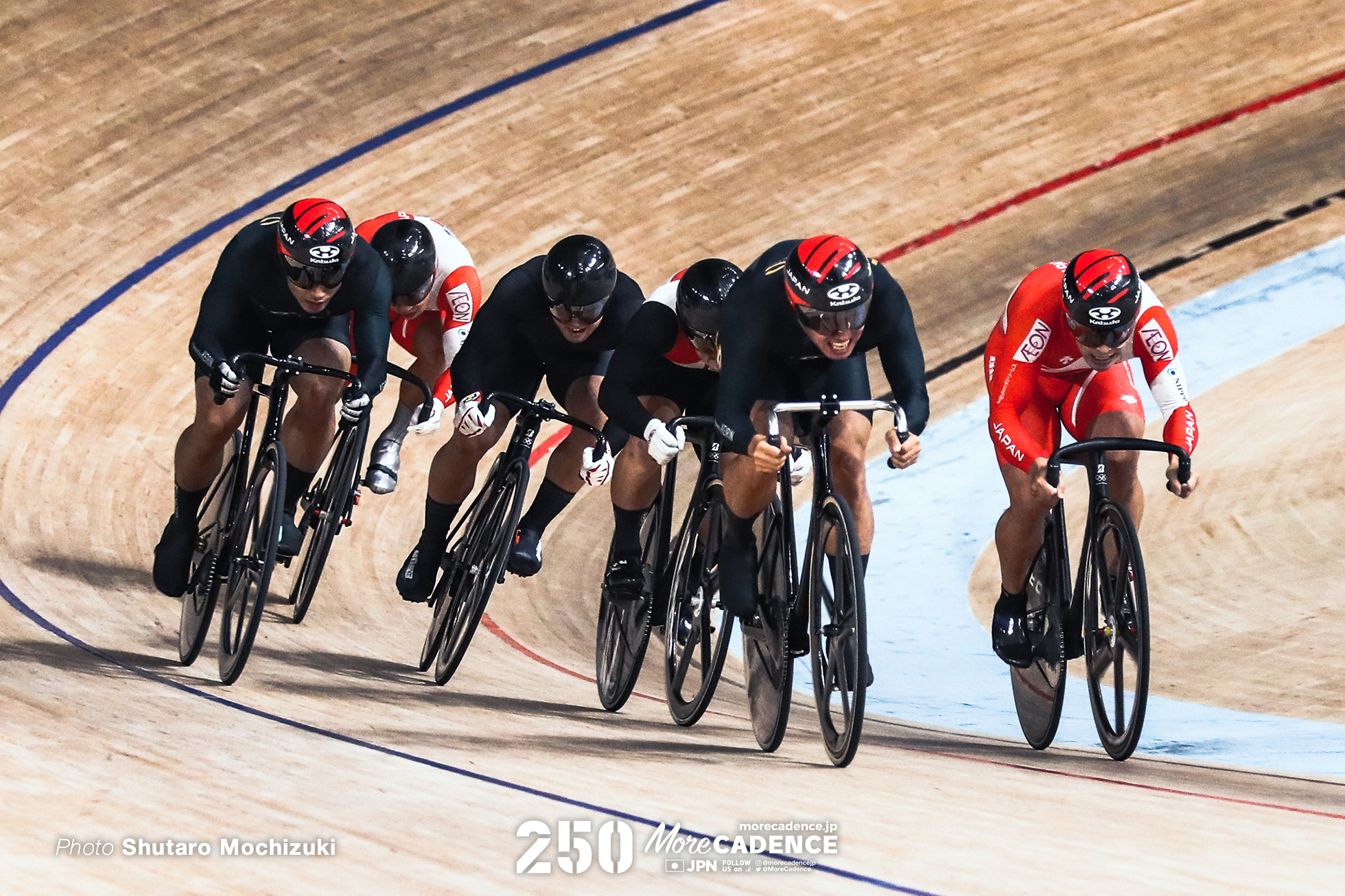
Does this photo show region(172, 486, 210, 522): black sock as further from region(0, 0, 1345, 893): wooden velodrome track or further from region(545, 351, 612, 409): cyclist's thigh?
region(545, 351, 612, 409): cyclist's thigh

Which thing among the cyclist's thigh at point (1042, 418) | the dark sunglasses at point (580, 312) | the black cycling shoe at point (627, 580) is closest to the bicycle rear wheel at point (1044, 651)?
the cyclist's thigh at point (1042, 418)

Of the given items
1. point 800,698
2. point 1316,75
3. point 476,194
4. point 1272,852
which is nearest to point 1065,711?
point 800,698

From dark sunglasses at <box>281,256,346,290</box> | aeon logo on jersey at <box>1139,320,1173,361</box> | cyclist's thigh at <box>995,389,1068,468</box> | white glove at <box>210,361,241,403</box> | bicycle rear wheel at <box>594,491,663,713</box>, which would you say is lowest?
bicycle rear wheel at <box>594,491,663,713</box>

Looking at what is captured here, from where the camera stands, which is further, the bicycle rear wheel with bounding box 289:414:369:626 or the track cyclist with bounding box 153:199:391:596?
the bicycle rear wheel with bounding box 289:414:369:626

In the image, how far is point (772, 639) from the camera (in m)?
3.67

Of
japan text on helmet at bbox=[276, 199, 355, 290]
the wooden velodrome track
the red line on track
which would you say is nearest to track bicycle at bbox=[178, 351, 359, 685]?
the wooden velodrome track

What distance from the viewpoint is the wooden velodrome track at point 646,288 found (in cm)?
271

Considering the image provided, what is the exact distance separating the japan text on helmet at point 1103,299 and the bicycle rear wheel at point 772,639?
0.83m

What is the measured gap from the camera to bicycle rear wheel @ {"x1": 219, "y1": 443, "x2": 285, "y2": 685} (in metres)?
3.84

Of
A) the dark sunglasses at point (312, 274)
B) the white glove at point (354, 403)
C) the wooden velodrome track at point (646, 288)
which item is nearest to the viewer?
the wooden velodrome track at point (646, 288)

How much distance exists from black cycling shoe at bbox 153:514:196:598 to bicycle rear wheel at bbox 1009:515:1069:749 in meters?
2.25

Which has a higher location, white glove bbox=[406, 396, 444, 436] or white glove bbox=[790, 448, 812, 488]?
white glove bbox=[406, 396, 444, 436]

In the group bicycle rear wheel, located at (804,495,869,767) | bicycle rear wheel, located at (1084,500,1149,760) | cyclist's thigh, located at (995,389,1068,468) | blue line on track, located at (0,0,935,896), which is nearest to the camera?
blue line on track, located at (0,0,935,896)

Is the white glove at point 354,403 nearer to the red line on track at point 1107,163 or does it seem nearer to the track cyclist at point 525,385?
the track cyclist at point 525,385
